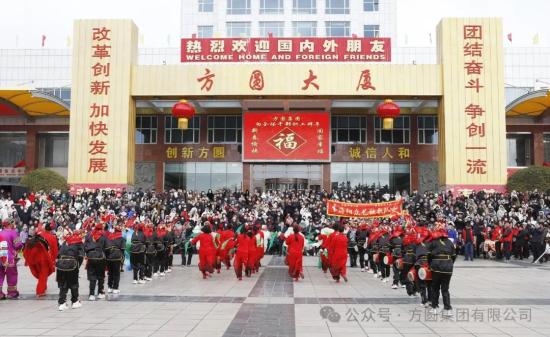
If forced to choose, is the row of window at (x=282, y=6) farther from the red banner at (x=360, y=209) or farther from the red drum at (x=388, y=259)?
the red drum at (x=388, y=259)

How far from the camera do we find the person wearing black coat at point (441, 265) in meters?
8.88

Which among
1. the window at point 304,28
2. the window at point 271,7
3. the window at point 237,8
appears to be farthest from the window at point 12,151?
the window at point 304,28

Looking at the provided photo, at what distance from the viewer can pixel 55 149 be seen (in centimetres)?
3656

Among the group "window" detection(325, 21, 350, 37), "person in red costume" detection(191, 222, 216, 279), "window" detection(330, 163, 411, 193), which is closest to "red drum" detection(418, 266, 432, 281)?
"person in red costume" detection(191, 222, 216, 279)

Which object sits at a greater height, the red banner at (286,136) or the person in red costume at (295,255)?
the red banner at (286,136)

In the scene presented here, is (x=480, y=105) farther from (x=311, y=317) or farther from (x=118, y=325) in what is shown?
(x=118, y=325)

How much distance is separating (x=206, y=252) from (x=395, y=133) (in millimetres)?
22333

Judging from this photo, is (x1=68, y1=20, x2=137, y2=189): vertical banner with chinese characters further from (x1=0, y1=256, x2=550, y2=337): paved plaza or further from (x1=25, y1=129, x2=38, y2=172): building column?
(x1=0, y1=256, x2=550, y2=337): paved plaza

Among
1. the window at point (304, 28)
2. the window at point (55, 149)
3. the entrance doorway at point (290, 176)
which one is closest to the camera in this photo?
the entrance doorway at point (290, 176)

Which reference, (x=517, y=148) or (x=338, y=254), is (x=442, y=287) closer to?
(x=338, y=254)

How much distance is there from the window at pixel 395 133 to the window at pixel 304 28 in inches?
563

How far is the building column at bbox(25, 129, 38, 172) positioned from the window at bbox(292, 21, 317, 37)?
74.3 feet

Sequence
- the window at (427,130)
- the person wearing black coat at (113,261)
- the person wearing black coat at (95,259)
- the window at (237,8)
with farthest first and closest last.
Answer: the window at (237,8) → the window at (427,130) → the person wearing black coat at (113,261) → the person wearing black coat at (95,259)

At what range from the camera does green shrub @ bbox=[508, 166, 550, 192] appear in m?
27.8
